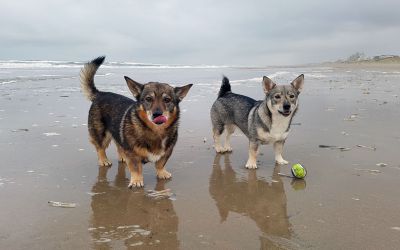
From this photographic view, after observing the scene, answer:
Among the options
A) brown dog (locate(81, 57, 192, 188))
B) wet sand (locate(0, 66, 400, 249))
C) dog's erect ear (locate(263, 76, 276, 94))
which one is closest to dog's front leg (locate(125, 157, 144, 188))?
brown dog (locate(81, 57, 192, 188))

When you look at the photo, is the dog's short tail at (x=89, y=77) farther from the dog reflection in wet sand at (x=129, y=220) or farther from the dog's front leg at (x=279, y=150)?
the dog's front leg at (x=279, y=150)

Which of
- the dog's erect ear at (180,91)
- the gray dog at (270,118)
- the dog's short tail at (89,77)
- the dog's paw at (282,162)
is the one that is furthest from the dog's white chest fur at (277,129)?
the dog's short tail at (89,77)

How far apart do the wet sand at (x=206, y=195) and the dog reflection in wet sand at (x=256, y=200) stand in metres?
0.01

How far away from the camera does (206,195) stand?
4.09m

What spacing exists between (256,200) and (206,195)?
1.75ft

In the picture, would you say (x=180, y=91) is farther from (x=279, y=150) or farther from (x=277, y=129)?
(x=279, y=150)

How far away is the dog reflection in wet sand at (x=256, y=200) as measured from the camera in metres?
3.15

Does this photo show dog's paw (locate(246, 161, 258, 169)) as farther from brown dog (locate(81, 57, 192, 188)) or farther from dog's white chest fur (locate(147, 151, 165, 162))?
dog's white chest fur (locate(147, 151, 165, 162))

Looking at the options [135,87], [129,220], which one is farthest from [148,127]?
[129,220]

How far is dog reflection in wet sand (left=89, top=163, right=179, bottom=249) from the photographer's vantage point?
293 centimetres

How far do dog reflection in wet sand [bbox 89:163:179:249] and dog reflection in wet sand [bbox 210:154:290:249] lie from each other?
553 millimetres

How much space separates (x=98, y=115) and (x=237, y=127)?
2299 millimetres

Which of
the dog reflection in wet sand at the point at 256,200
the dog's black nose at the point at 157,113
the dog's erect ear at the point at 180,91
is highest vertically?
the dog's erect ear at the point at 180,91

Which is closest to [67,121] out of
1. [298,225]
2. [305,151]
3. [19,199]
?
[19,199]
